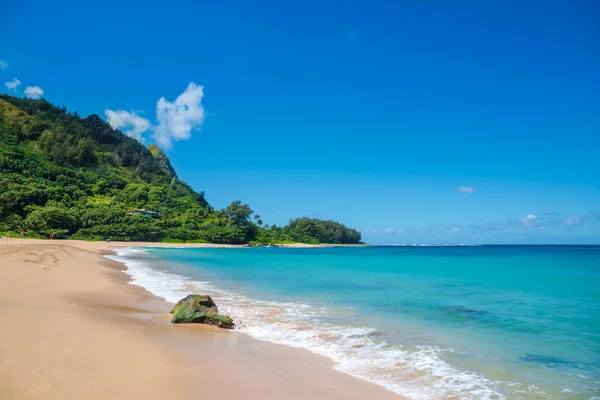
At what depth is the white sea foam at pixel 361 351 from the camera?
6036 millimetres

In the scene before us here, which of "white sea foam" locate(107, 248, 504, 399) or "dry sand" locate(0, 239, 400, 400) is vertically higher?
"dry sand" locate(0, 239, 400, 400)

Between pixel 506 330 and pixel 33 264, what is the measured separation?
19.5 m

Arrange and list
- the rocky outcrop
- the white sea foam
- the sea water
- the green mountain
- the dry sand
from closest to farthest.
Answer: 1. the dry sand
2. the white sea foam
3. the sea water
4. the rocky outcrop
5. the green mountain

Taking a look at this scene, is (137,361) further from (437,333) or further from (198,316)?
(437,333)

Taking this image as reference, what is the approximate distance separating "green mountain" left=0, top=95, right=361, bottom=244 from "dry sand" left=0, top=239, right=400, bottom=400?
151 feet

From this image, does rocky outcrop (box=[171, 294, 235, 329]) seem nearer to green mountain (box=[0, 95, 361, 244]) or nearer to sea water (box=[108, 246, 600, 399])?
sea water (box=[108, 246, 600, 399])

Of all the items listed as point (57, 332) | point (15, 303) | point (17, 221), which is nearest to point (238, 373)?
point (57, 332)

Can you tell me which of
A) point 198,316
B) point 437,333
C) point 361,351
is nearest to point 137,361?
point 198,316

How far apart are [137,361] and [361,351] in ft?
14.3

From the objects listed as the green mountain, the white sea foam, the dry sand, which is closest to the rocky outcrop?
the dry sand

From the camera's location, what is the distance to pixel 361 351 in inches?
310

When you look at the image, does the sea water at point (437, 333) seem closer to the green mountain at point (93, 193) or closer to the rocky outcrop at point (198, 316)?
the rocky outcrop at point (198, 316)

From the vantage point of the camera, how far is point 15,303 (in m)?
8.98

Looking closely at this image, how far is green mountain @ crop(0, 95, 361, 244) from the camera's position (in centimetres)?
5728
